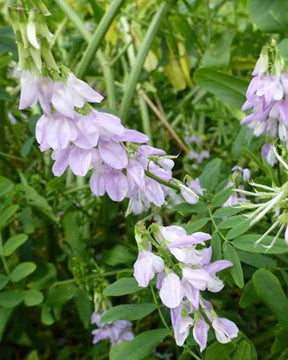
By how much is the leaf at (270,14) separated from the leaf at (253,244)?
0.48 m

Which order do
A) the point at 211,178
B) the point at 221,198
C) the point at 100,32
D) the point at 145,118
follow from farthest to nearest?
the point at 145,118 < the point at 100,32 < the point at 211,178 < the point at 221,198

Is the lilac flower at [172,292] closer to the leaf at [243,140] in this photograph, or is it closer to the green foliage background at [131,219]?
the green foliage background at [131,219]

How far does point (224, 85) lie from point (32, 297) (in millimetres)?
460

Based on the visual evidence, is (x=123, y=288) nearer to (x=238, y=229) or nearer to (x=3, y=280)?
(x=238, y=229)

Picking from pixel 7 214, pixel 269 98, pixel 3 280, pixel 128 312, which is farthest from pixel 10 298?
pixel 269 98

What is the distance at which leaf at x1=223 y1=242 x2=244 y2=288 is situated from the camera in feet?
2.08

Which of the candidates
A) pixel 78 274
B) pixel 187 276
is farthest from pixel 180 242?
pixel 78 274

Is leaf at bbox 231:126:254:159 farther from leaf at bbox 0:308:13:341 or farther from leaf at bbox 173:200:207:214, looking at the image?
leaf at bbox 0:308:13:341

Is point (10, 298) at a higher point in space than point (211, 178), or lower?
lower

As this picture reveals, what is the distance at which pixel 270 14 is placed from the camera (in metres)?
1.03

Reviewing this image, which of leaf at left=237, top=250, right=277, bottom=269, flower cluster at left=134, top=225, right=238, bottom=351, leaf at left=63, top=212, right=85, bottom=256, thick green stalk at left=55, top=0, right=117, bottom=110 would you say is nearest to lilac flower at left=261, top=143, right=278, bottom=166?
leaf at left=237, top=250, right=277, bottom=269

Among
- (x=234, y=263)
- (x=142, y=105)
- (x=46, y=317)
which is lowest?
(x=46, y=317)

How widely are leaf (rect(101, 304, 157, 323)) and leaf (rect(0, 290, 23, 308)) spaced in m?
0.25

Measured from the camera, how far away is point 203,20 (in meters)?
1.52
